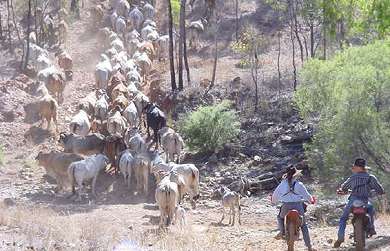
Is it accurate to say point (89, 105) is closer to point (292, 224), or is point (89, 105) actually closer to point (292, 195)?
point (292, 195)

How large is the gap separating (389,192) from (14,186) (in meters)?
9.14

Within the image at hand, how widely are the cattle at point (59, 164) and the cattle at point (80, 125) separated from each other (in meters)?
2.07

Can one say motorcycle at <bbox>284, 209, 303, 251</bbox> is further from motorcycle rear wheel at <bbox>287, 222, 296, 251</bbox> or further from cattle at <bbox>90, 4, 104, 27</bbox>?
cattle at <bbox>90, 4, 104, 27</bbox>

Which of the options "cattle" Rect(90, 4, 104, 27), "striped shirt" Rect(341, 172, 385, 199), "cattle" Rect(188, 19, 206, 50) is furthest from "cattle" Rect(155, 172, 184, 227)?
"cattle" Rect(90, 4, 104, 27)

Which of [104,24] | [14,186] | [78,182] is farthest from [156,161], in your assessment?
[104,24]

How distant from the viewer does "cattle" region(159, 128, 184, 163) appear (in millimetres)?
18578

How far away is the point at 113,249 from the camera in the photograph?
10.2 m

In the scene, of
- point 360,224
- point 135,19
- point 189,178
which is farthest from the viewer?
point 135,19

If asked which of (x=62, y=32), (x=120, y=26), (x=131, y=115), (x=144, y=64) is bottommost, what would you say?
(x=131, y=115)

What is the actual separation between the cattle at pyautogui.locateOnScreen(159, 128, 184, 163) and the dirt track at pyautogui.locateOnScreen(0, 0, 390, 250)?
1838 mm

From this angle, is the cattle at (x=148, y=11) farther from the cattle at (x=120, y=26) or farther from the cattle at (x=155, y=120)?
the cattle at (x=155, y=120)

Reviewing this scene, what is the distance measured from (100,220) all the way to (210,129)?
697 cm

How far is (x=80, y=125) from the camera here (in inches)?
762

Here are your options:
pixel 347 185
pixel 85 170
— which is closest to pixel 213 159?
pixel 85 170
